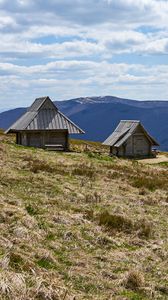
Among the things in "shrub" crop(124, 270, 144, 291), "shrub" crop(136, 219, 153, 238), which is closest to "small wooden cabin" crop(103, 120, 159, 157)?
"shrub" crop(136, 219, 153, 238)

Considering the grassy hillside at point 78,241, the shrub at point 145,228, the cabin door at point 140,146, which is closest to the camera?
the grassy hillside at point 78,241

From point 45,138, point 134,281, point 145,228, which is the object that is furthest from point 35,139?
point 134,281

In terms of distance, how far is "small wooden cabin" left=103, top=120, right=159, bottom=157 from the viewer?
59.1m

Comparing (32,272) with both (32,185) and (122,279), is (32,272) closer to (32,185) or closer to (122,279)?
(122,279)

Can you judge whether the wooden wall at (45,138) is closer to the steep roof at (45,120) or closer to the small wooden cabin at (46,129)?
the small wooden cabin at (46,129)

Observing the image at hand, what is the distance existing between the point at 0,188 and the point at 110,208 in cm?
421

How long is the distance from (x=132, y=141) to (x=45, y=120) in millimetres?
13552

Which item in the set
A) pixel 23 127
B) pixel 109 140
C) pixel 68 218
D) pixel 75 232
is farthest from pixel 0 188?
pixel 109 140

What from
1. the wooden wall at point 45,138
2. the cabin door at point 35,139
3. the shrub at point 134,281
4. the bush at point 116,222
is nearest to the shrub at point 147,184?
the bush at point 116,222

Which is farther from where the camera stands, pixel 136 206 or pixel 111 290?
pixel 136 206

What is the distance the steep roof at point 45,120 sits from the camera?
51938mm

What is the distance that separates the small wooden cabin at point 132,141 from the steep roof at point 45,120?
8.12 metres

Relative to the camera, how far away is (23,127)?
52.2m

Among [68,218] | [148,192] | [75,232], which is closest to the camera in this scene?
[75,232]
